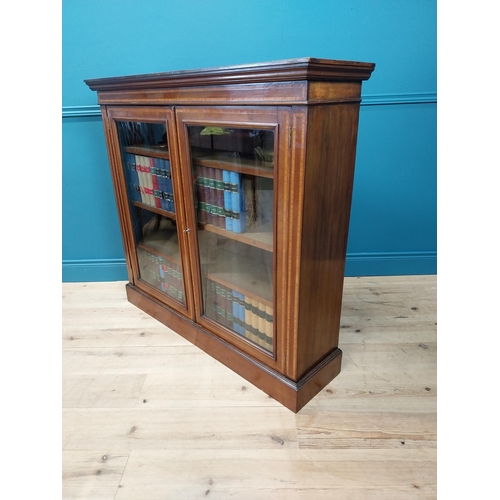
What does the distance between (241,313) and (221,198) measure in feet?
1.65

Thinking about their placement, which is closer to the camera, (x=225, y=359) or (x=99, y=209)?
(x=225, y=359)

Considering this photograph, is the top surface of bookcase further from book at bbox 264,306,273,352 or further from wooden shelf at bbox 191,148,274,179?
book at bbox 264,306,273,352

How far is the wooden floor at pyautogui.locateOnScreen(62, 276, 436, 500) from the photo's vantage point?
116 centimetres

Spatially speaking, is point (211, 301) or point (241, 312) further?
point (211, 301)

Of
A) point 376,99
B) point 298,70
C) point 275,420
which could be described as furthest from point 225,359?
point 376,99

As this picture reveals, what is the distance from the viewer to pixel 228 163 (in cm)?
142

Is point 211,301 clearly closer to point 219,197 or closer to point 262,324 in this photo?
point 262,324

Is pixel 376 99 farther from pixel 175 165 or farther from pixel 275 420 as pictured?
pixel 275 420

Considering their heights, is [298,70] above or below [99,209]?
above

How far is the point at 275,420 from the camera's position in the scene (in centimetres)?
138

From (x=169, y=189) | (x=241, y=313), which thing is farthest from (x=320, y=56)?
(x=241, y=313)

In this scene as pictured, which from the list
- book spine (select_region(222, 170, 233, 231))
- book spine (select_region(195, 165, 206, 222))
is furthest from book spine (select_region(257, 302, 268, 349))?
book spine (select_region(195, 165, 206, 222))

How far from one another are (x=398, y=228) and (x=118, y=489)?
6.36 ft

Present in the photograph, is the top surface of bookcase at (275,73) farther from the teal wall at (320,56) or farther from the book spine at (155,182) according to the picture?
the teal wall at (320,56)
